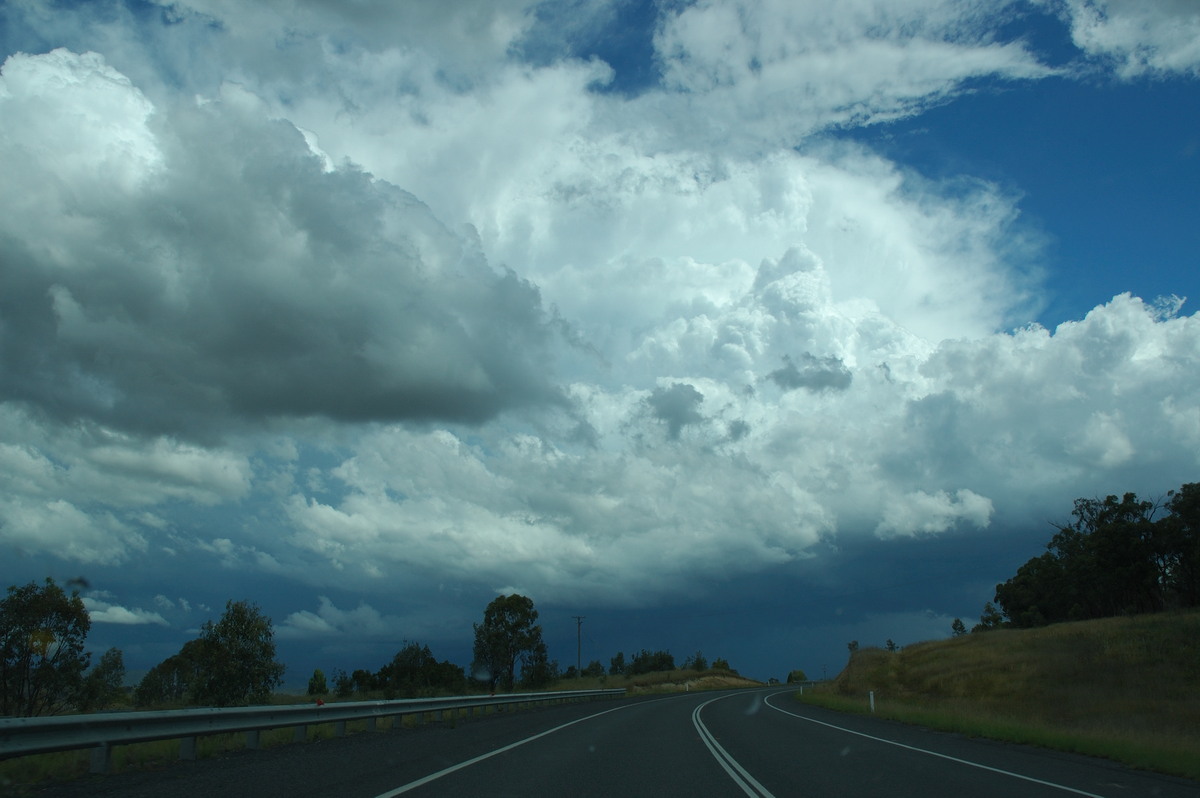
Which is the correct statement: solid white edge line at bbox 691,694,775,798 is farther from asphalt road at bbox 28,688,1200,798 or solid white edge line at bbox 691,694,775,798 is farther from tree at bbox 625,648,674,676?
tree at bbox 625,648,674,676

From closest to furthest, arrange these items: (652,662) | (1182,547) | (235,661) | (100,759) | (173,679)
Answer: (100,759), (235,661), (173,679), (1182,547), (652,662)

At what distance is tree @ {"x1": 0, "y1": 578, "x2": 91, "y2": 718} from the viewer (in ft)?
80.3

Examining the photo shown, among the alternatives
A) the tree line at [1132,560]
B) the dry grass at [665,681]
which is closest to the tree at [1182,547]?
the tree line at [1132,560]

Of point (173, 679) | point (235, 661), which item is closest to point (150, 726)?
point (235, 661)

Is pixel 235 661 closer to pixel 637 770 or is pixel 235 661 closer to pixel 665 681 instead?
pixel 637 770

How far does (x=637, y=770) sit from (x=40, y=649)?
2240 centimetres

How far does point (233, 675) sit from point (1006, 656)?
44959mm

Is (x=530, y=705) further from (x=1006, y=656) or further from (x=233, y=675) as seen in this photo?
(x=1006, y=656)

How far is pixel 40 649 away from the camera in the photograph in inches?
1003

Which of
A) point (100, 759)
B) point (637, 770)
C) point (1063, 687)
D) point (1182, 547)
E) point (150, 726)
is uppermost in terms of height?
point (1182, 547)

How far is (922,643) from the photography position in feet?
231

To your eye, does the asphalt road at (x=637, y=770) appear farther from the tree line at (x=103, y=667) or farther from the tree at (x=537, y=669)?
the tree at (x=537, y=669)

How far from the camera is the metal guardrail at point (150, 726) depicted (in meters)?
8.50

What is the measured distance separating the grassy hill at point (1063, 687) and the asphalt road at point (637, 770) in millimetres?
2300
